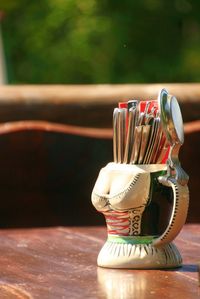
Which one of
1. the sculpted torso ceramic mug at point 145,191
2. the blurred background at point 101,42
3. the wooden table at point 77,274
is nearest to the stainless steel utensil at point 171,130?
the sculpted torso ceramic mug at point 145,191

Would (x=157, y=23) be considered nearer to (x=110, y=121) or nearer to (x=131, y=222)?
(x=110, y=121)

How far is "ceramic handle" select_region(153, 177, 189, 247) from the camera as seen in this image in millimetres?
2422

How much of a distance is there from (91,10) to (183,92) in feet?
25.9

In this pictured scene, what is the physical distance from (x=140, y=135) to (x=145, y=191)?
10cm

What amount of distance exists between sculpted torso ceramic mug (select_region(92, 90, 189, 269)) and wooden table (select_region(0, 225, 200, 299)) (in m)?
0.04

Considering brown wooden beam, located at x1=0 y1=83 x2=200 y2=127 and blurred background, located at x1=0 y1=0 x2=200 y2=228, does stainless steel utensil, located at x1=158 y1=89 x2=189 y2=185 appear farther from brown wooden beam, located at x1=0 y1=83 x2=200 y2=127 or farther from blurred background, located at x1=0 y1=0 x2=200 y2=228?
blurred background, located at x1=0 y1=0 x2=200 y2=228

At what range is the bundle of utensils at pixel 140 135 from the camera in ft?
8.07

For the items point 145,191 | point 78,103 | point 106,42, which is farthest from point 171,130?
point 106,42

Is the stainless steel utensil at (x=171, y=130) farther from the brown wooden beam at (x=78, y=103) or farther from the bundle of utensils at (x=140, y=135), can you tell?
the brown wooden beam at (x=78, y=103)

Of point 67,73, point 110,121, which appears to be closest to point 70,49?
point 67,73

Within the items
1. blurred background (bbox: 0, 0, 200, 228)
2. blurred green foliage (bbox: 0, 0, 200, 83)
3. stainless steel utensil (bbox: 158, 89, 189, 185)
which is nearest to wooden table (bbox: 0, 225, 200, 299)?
stainless steel utensil (bbox: 158, 89, 189, 185)

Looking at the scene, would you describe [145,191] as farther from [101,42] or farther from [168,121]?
[101,42]

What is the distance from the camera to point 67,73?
40.0 ft

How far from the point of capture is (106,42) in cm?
1204
